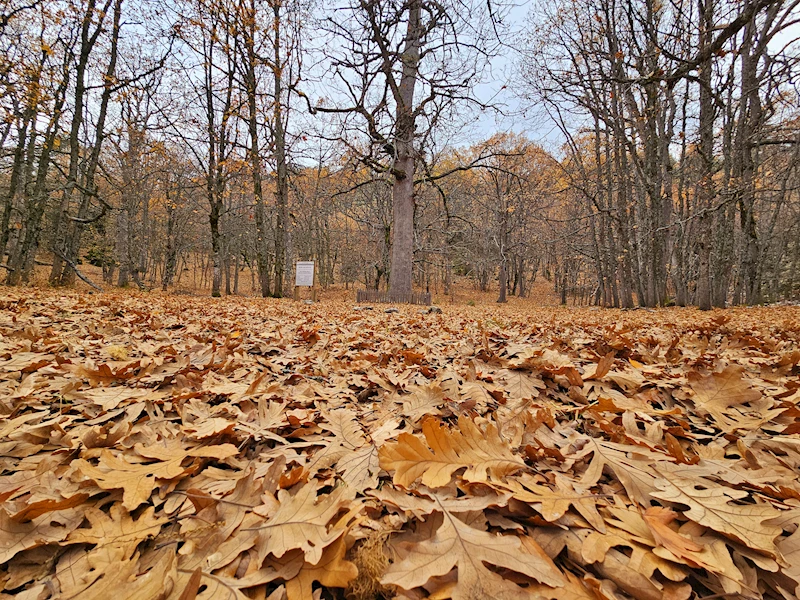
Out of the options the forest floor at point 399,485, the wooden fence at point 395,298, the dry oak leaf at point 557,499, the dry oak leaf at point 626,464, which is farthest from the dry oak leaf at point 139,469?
the wooden fence at point 395,298

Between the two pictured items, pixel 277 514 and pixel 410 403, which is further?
pixel 410 403

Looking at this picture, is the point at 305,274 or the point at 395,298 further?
the point at 305,274

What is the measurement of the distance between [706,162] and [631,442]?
32.7ft

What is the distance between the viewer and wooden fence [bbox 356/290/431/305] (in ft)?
37.3

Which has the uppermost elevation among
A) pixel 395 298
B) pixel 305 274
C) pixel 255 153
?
pixel 255 153

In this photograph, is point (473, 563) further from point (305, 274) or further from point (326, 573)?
point (305, 274)

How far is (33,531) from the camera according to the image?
2.46ft

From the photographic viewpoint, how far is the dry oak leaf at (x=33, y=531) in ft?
2.30

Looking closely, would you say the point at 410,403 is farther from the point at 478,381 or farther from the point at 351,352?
the point at 351,352

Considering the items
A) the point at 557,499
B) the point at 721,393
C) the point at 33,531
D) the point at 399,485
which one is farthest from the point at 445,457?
the point at 721,393

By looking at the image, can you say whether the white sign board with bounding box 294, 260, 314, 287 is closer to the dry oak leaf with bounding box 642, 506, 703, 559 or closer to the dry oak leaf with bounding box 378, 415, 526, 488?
the dry oak leaf with bounding box 378, 415, 526, 488

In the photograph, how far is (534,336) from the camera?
329 centimetres

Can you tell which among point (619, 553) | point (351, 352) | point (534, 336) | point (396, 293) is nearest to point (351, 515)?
point (619, 553)

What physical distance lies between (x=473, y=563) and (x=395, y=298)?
10856mm
